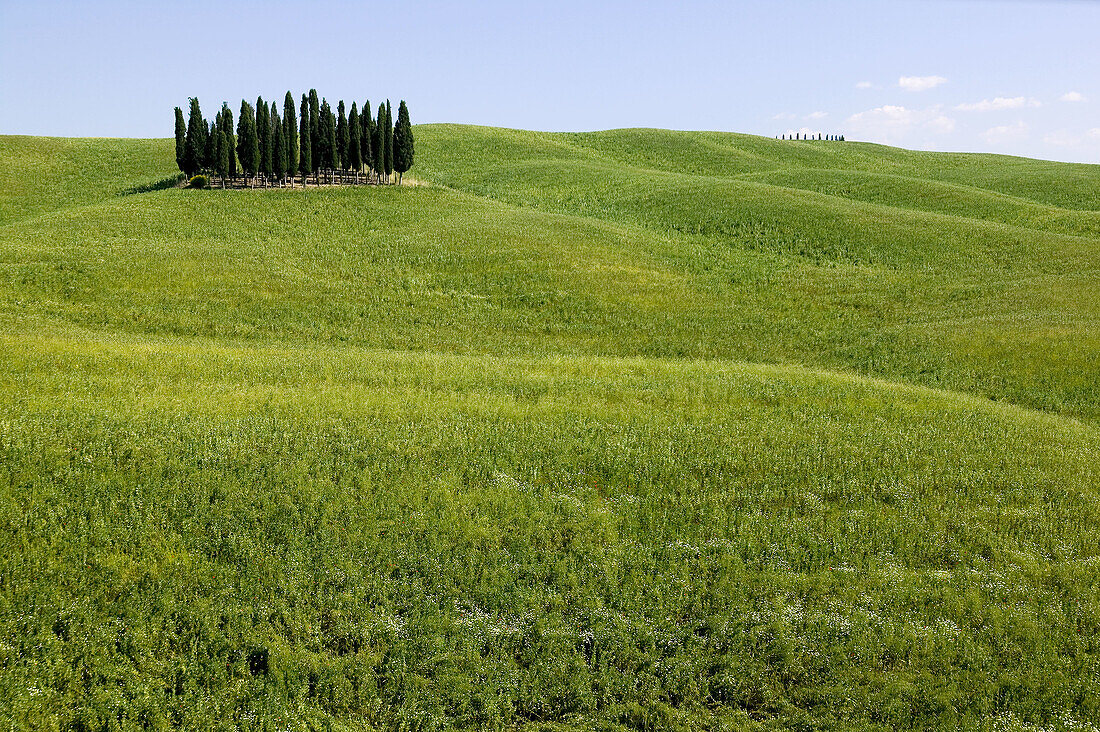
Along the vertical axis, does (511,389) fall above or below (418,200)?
below

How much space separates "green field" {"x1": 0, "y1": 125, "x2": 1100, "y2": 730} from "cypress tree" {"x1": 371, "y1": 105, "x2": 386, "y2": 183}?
1300 inches

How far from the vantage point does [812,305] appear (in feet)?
136

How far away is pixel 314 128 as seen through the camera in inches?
2653

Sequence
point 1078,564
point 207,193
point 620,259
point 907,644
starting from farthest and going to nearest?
point 207,193 < point 620,259 < point 1078,564 < point 907,644

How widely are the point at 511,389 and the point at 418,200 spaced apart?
43230 mm

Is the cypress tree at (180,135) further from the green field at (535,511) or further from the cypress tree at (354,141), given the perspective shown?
the green field at (535,511)

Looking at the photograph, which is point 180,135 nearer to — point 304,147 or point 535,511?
point 304,147

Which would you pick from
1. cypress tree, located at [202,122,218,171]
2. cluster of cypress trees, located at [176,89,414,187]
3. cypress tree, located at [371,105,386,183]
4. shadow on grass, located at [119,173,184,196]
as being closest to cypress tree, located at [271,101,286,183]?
cluster of cypress trees, located at [176,89,414,187]

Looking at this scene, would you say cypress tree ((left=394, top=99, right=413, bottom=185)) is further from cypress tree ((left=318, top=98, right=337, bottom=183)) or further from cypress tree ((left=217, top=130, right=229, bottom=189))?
cypress tree ((left=217, top=130, right=229, bottom=189))

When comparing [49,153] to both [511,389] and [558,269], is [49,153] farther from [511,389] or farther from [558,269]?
[511,389]

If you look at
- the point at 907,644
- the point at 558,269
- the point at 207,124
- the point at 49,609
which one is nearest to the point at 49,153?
the point at 207,124

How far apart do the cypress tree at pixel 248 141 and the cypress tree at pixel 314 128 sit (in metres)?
4.95

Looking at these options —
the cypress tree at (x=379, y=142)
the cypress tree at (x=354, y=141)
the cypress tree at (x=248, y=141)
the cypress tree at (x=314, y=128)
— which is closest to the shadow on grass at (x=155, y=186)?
the cypress tree at (x=248, y=141)

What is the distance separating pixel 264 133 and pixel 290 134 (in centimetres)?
248
